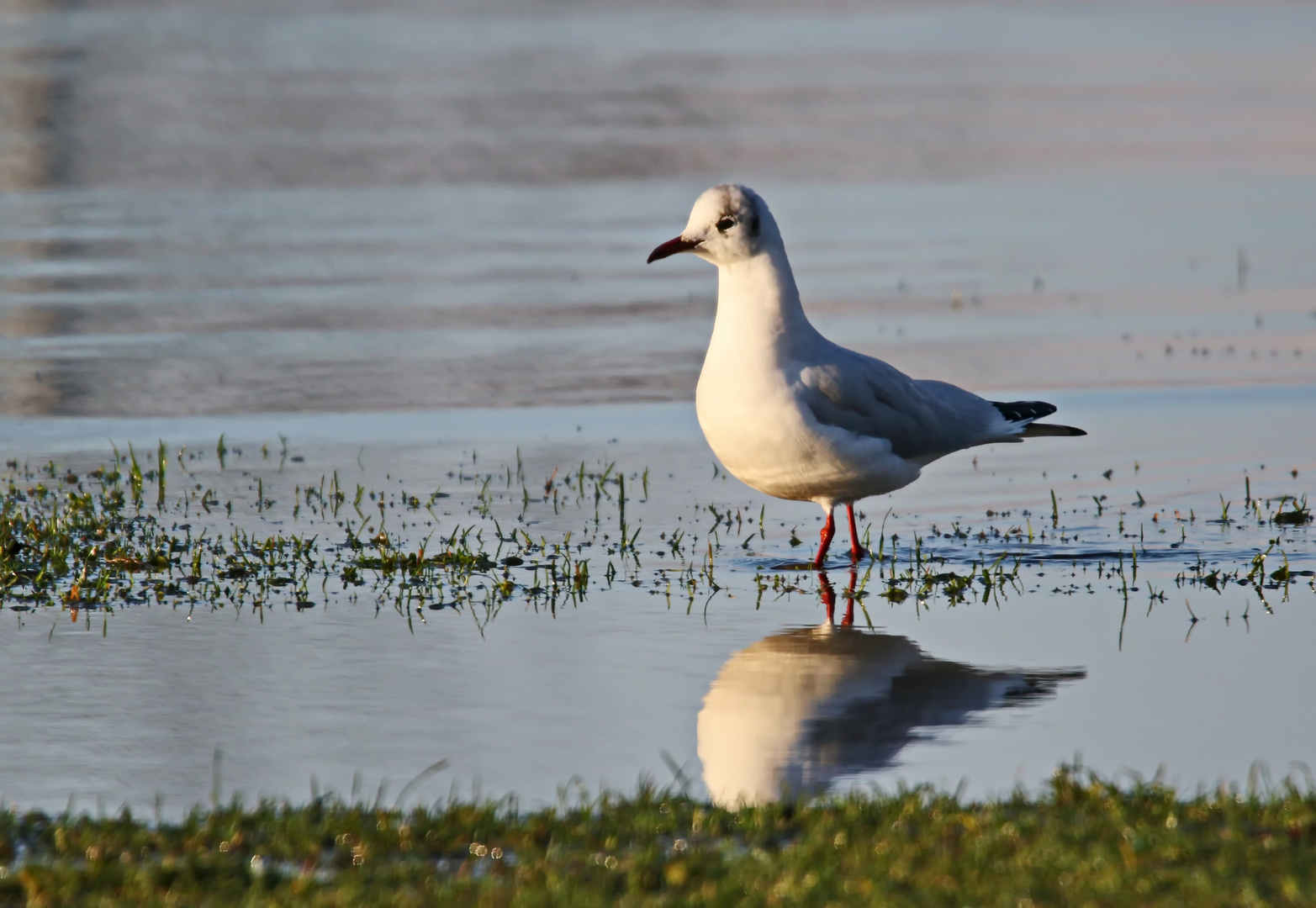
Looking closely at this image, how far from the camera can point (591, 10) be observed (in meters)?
50.2

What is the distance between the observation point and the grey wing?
9680mm

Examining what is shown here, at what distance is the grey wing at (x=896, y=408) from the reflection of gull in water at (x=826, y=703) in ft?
4.49

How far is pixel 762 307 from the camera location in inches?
385

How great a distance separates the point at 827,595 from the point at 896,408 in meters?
1.26

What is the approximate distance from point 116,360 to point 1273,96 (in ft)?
82.3

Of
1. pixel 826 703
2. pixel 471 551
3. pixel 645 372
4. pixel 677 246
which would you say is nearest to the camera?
pixel 826 703

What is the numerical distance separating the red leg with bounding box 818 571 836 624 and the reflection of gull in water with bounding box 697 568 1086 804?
0.71ft

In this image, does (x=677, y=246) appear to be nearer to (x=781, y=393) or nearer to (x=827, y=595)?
(x=781, y=393)

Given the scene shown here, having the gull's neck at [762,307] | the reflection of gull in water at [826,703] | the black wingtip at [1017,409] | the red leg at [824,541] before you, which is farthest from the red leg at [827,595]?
the black wingtip at [1017,409]

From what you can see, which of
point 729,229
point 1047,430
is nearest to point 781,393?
point 729,229

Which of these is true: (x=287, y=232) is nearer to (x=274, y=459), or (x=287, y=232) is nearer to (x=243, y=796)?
(x=274, y=459)

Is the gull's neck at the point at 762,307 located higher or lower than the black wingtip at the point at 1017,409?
higher

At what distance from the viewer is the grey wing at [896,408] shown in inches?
381

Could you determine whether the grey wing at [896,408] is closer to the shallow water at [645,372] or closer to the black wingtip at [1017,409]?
the black wingtip at [1017,409]
